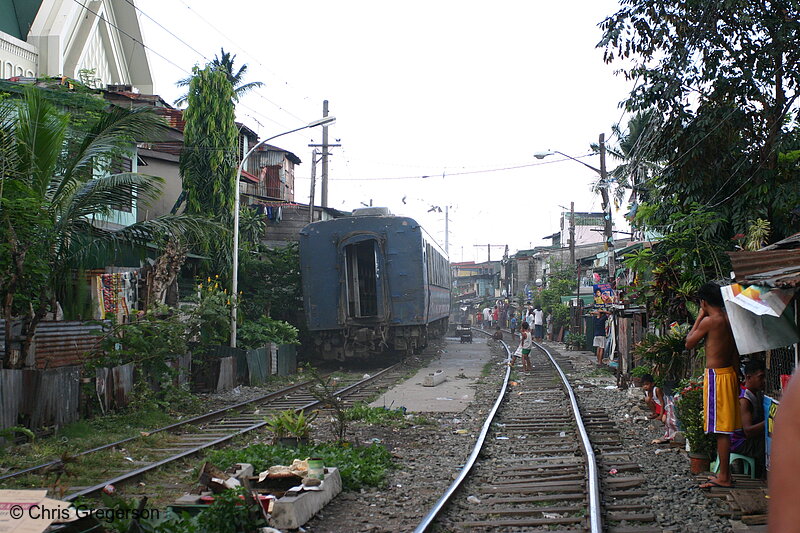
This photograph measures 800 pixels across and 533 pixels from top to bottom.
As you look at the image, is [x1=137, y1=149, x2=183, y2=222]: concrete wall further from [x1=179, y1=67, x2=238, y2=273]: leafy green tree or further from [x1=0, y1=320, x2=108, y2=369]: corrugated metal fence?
[x1=0, y1=320, x2=108, y2=369]: corrugated metal fence

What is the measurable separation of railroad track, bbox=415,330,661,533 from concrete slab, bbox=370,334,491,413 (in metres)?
1.52

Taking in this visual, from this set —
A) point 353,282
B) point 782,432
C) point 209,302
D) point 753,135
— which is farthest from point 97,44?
point 782,432

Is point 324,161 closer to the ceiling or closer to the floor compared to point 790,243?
closer to the ceiling

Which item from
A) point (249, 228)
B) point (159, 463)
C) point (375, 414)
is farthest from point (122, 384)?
point (249, 228)

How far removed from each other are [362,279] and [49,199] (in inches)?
388

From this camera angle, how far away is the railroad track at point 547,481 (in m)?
5.75

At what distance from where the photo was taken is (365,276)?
1948 centimetres

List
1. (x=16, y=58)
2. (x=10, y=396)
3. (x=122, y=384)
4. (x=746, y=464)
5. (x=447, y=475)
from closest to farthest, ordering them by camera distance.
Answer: (x=746, y=464)
(x=447, y=475)
(x=10, y=396)
(x=122, y=384)
(x=16, y=58)

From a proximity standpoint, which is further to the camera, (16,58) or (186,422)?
(16,58)

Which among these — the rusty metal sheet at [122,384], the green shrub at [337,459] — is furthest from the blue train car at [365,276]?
the green shrub at [337,459]

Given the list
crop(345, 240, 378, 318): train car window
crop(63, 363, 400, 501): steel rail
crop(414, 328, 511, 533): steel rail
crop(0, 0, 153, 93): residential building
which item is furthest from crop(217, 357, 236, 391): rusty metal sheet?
crop(0, 0, 153, 93): residential building

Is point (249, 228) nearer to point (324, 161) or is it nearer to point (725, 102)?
point (324, 161)

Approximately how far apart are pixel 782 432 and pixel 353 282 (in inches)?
699

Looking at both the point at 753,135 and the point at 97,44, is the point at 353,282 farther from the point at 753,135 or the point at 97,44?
the point at 97,44
